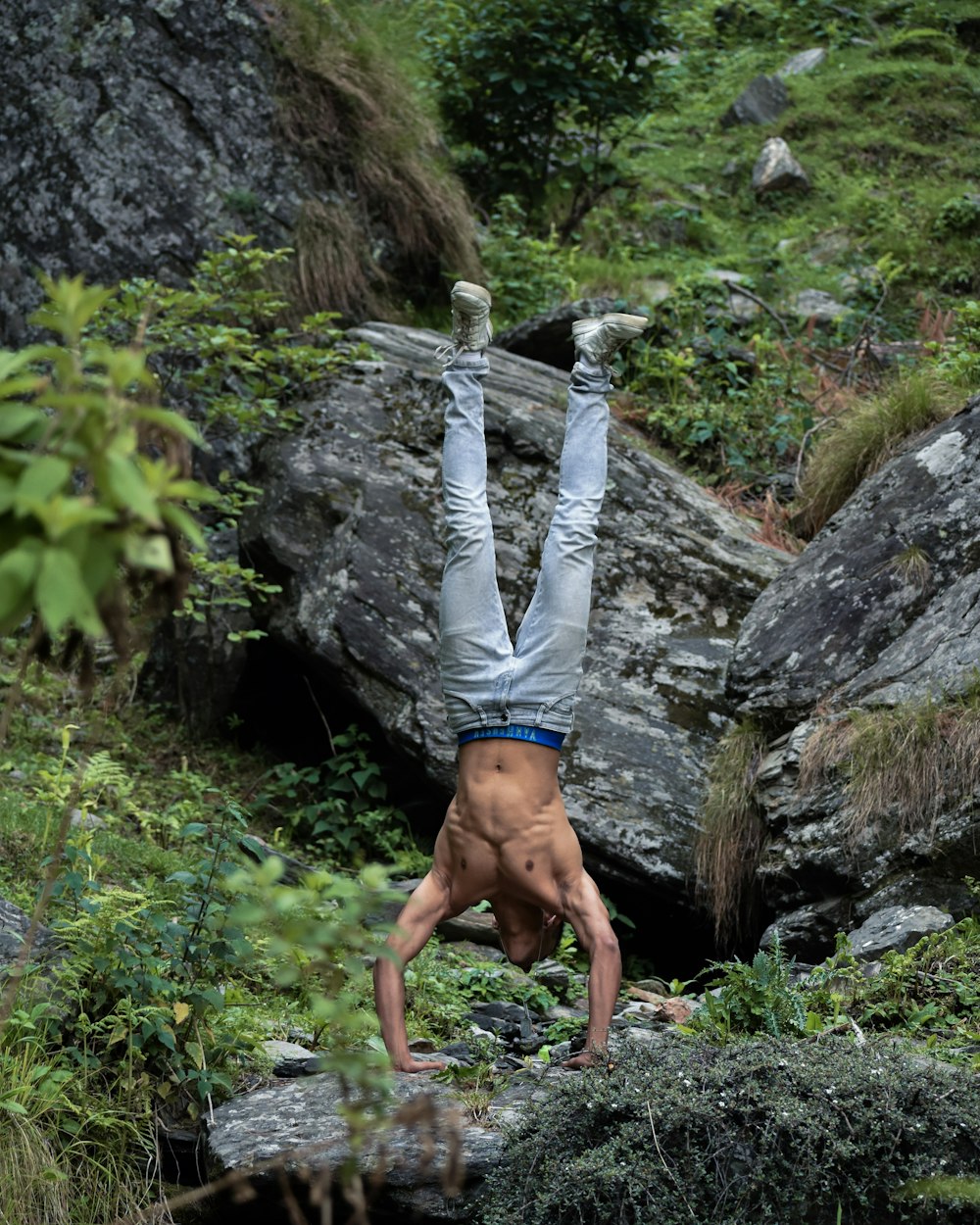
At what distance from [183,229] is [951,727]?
6.72 metres

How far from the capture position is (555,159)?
12828 mm

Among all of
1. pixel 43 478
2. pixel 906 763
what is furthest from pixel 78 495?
pixel 906 763

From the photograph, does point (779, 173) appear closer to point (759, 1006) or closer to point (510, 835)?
point (510, 835)

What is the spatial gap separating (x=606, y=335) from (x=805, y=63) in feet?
44.2

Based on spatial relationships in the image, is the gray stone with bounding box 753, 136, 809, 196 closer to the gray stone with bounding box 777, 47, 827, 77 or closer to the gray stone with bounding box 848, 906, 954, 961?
the gray stone with bounding box 777, 47, 827, 77

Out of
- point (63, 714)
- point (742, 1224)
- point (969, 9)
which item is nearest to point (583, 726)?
point (63, 714)

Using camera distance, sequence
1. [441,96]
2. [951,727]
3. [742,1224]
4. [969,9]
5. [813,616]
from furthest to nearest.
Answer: [969,9] → [441,96] → [813,616] → [951,727] → [742,1224]

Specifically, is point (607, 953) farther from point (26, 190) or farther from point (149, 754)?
point (26, 190)

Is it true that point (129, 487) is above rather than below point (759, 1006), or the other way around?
above

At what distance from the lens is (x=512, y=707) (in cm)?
493

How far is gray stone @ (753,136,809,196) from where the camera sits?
48.0 feet

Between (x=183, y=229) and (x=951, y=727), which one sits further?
(x=183, y=229)

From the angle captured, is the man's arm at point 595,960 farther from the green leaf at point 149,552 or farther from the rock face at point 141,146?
the rock face at point 141,146

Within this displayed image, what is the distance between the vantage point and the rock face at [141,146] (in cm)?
955
